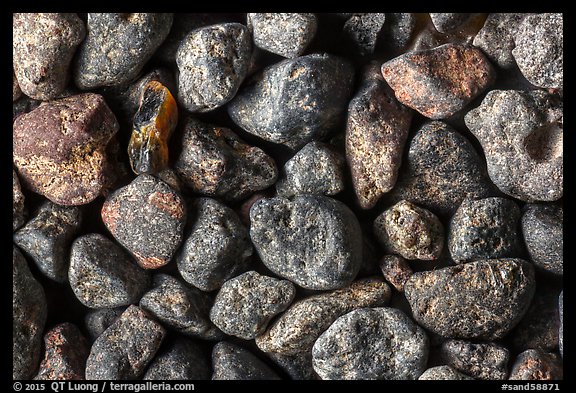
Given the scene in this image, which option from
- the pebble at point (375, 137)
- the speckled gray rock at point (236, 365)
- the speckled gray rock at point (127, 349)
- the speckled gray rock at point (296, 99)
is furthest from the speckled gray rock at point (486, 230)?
the speckled gray rock at point (127, 349)

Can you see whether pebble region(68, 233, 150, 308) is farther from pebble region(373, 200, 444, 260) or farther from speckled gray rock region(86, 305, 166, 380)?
pebble region(373, 200, 444, 260)

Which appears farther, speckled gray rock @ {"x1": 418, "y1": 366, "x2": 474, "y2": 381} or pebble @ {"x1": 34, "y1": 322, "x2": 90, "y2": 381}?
pebble @ {"x1": 34, "y1": 322, "x2": 90, "y2": 381}

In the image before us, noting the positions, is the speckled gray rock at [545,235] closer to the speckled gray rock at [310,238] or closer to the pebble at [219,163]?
the speckled gray rock at [310,238]

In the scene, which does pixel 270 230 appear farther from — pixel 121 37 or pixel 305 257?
pixel 121 37

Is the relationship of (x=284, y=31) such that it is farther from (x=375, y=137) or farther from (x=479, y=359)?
(x=479, y=359)

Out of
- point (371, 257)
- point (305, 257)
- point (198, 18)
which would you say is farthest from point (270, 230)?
point (198, 18)

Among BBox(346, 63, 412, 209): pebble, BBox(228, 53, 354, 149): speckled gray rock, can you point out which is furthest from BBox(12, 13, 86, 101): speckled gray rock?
BBox(346, 63, 412, 209): pebble
